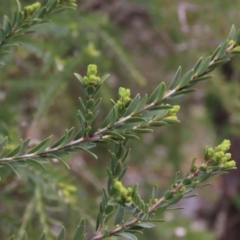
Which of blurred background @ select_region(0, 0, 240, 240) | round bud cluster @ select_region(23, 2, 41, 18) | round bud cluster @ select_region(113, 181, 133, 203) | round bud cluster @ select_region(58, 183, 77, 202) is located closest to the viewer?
round bud cluster @ select_region(113, 181, 133, 203)

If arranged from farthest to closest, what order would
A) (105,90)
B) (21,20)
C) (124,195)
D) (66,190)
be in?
1. (105,90)
2. (66,190)
3. (21,20)
4. (124,195)

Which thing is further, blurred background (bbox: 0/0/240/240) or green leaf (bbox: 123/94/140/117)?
blurred background (bbox: 0/0/240/240)

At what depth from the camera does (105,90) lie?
67.2 inches

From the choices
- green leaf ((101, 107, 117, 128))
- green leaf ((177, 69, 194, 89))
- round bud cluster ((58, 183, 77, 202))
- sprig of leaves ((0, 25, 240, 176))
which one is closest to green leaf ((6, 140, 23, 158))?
sprig of leaves ((0, 25, 240, 176))

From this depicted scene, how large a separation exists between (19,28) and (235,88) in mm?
1081

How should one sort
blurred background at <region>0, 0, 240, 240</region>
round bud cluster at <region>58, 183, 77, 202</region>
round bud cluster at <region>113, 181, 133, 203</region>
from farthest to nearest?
1. blurred background at <region>0, 0, 240, 240</region>
2. round bud cluster at <region>58, 183, 77, 202</region>
3. round bud cluster at <region>113, 181, 133, 203</region>

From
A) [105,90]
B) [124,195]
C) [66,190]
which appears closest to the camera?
[124,195]

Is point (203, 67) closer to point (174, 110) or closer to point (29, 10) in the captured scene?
point (174, 110)

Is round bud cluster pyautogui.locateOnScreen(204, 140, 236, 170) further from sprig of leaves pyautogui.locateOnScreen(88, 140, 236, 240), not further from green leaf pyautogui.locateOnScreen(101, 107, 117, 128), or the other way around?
green leaf pyautogui.locateOnScreen(101, 107, 117, 128)

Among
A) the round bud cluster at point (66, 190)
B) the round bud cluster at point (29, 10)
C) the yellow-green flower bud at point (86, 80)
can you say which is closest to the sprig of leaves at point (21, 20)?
the round bud cluster at point (29, 10)

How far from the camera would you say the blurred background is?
1.15m

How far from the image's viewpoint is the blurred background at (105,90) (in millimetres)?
1146

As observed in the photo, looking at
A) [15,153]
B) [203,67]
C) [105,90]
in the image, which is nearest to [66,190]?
[15,153]

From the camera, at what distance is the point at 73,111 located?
178cm
